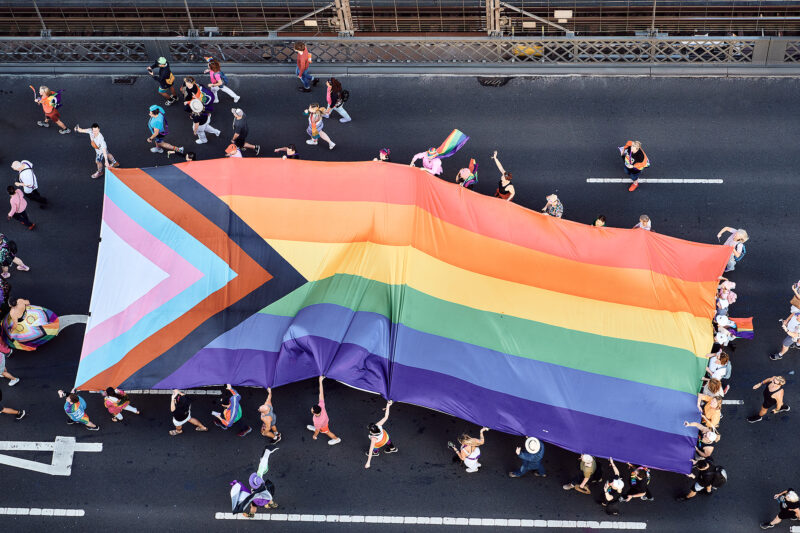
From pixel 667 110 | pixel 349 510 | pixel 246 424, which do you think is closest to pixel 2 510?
pixel 246 424

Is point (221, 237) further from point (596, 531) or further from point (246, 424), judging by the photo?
point (596, 531)

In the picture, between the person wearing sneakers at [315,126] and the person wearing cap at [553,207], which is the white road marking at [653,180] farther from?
the person wearing sneakers at [315,126]

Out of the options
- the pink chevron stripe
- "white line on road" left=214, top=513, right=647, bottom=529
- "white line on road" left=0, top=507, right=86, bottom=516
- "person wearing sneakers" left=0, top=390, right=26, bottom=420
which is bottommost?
"white line on road" left=214, top=513, right=647, bottom=529

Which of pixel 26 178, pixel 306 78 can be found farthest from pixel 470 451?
pixel 26 178

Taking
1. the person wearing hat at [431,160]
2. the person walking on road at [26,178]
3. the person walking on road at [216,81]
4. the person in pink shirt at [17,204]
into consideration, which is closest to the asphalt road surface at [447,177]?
the person walking on road at [216,81]

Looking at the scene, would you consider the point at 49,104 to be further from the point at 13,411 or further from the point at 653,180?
the point at 653,180

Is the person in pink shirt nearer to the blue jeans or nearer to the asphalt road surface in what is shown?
the asphalt road surface

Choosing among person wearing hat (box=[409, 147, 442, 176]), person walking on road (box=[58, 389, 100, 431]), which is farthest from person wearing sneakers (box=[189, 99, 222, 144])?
person walking on road (box=[58, 389, 100, 431])
